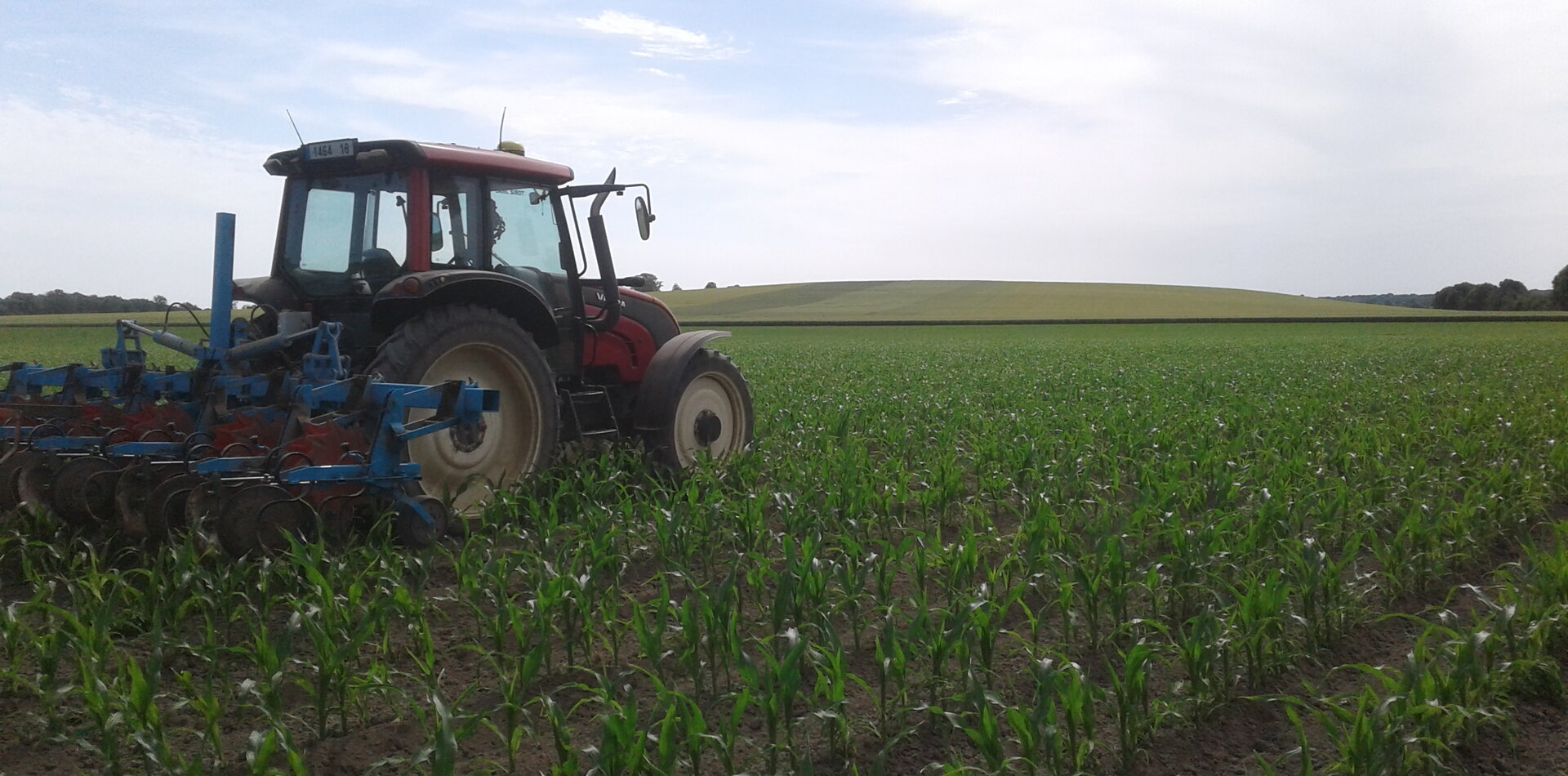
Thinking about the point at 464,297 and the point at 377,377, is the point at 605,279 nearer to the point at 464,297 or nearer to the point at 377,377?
the point at 464,297

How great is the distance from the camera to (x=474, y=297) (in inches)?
231

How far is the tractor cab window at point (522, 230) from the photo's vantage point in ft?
20.9

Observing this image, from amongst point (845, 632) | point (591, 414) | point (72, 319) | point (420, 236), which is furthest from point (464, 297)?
point (72, 319)

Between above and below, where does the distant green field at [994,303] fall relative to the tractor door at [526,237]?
above

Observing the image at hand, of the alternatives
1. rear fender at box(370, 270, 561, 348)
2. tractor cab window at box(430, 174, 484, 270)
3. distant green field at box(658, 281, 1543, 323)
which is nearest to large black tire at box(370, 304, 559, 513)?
rear fender at box(370, 270, 561, 348)

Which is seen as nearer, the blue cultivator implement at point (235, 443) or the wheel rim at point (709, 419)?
the blue cultivator implement at point (235, 443)

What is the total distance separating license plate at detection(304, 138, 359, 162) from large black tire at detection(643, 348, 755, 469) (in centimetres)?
242

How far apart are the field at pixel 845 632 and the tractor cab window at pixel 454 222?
144cm

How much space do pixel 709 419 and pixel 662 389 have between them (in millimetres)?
691

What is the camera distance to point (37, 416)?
571 cm

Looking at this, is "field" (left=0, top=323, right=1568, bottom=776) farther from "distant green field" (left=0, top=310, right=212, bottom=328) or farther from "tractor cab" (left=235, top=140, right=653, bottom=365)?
"distant green field" (left=0, top=310, right=212, bottom=328)

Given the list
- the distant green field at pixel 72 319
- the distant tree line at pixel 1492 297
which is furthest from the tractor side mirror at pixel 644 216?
the distant tree line at pixel 1492 297

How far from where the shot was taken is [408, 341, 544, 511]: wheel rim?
5520mm

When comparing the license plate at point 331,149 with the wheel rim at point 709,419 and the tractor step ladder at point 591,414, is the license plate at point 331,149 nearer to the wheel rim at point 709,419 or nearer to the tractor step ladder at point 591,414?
the tractor step ladder at point 591,414
